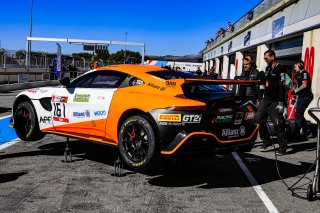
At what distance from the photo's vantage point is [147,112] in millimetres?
4785

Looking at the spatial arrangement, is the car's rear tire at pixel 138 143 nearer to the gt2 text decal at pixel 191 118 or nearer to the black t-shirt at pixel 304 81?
the gt2 text decal at pixel 191 118

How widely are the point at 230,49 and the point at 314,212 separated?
101 ft

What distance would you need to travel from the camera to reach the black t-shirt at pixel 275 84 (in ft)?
23.8

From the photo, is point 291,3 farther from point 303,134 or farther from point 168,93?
point 168,93

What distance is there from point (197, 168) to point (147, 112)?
1.71 metres

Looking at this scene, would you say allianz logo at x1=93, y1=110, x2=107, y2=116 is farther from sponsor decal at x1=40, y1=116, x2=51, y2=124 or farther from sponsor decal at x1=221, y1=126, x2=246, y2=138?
sponsor decal at x1=221, y1=126, x2=246, y2=138

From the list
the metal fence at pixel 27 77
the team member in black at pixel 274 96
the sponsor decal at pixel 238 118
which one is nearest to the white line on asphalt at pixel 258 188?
the sponsor decal at pixel 238 118

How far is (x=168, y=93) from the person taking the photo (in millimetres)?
4754

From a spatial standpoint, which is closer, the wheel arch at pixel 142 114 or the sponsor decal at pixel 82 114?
the wheel arch at pixel 142 114

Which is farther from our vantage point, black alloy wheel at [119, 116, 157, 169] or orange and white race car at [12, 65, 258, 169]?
black alloy wheel at [119, 116, 157, 169]

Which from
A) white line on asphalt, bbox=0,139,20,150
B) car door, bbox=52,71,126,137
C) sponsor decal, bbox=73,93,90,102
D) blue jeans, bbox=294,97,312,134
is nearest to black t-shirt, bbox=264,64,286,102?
blue jeans, bbox=294,97,312,134

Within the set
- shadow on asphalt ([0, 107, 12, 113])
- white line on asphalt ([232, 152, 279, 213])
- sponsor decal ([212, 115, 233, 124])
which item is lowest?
white line on asphalt ([232, 152, 279, 213])

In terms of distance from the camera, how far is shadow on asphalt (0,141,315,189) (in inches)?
204

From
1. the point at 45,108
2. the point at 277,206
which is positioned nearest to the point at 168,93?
the point at 277,206
